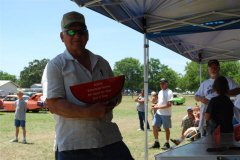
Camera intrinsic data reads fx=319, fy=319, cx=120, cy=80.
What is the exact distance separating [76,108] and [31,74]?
399 feet

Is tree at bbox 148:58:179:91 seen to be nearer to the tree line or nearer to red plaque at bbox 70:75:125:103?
the tree line

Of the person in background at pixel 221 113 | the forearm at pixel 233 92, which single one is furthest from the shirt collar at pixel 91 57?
the forearm at pixel 233 92

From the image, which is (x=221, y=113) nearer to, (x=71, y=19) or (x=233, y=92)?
(x=233, y=92)

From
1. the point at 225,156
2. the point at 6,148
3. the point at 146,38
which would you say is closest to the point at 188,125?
the point at 146,38

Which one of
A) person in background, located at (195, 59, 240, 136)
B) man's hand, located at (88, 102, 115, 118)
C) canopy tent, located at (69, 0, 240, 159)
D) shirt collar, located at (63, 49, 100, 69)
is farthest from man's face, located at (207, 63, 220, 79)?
man's hand, located at (88, 102, 115, 118)

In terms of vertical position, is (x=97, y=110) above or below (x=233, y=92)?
below

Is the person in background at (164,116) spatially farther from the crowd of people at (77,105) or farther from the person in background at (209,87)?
the crowd of people at (77,105)

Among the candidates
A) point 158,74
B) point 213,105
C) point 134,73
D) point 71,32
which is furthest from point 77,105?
point 158,74

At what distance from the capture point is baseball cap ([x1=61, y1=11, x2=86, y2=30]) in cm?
214

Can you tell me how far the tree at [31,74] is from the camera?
11719cm

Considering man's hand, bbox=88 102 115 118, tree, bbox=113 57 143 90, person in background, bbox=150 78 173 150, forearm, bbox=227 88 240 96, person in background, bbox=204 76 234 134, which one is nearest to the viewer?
man's hand, bbox=88 102 115 118

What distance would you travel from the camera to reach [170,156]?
6.39ft

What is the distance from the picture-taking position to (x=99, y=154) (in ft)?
6.88

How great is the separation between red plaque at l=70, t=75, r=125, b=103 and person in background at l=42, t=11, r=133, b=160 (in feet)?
0.16
